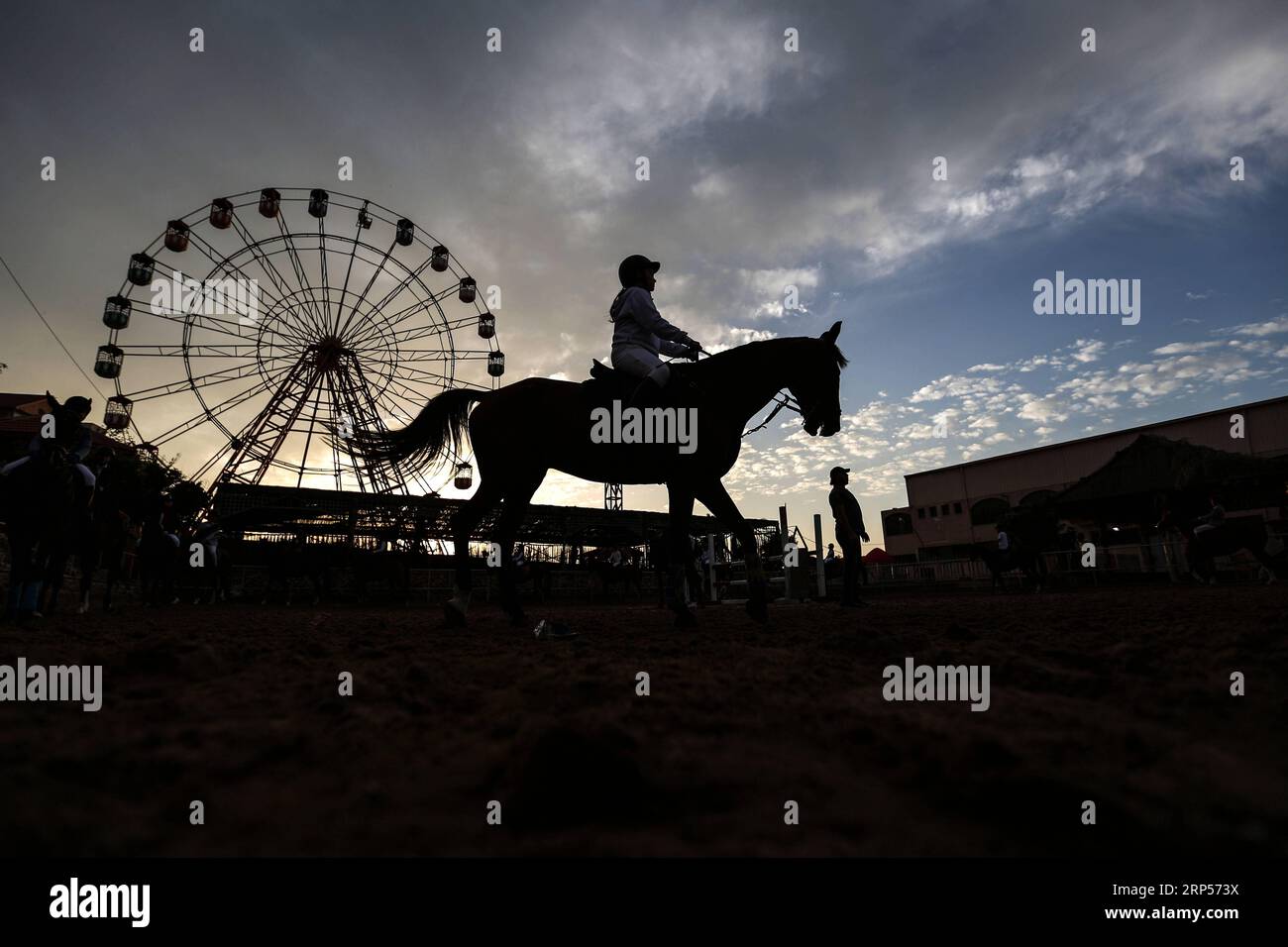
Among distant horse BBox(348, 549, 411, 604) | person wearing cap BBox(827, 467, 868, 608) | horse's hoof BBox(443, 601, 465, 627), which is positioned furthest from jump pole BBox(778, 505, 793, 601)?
distant horse BBox(348, 549, 411, 604)

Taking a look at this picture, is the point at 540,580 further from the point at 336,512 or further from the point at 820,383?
the point at 820,383

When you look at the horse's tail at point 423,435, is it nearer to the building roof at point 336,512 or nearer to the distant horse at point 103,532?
the distant horse at point 103,532

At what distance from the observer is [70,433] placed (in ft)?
21.1

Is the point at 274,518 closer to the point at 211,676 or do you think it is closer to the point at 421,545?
the point at 421,545

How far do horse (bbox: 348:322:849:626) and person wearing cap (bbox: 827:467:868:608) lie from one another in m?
3.49

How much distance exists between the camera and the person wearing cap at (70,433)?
19.9 feet

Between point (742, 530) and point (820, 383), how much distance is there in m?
1.86

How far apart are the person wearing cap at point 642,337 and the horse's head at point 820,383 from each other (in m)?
1.18

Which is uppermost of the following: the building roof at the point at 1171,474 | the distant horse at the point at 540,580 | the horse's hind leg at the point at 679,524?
the building roof at the point at 1171,474

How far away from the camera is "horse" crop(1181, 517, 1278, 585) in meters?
12.1

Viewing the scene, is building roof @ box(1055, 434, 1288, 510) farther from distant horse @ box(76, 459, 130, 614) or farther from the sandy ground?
distant horse @ box(76, 459, 130, 614)

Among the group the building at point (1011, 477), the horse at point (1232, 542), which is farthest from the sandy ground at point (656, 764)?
the building at point (1011, 477)

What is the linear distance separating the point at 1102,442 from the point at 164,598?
168 ft
